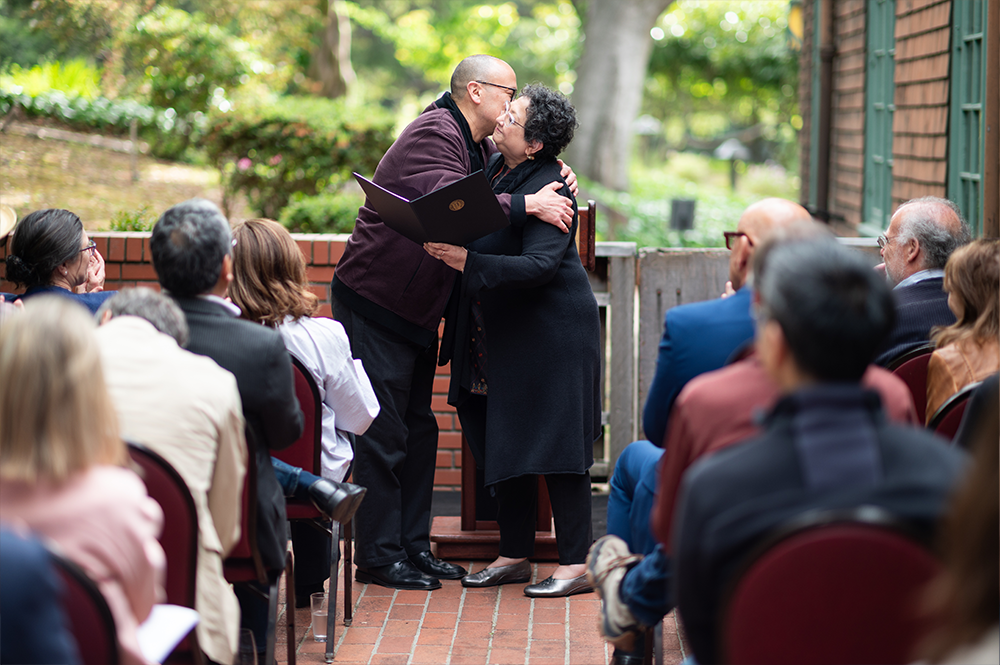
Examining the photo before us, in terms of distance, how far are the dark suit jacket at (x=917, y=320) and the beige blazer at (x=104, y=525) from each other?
241 cm

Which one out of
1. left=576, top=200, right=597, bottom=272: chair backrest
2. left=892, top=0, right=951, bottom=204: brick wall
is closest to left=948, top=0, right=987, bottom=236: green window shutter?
left=892, top=0, right=951, bottom=204: brick wall

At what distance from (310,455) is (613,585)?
116 centimetres

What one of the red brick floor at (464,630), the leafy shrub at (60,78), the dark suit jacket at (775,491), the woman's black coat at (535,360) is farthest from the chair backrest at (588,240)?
the leafy shrub at (60,78)

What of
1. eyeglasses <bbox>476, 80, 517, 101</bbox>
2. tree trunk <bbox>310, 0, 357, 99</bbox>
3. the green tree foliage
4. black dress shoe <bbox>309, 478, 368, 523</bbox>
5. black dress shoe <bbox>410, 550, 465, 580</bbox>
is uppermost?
the green tree foliage

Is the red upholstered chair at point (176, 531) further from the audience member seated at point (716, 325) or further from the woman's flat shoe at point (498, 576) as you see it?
the woman's flat shoe at point (498, 576)

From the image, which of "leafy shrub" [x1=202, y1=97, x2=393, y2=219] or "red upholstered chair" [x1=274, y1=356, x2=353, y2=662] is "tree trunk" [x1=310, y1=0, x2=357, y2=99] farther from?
"red upholstered chair" [x1=274, y1=356, x2=353, y2=662]

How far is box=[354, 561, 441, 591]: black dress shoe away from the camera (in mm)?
3898

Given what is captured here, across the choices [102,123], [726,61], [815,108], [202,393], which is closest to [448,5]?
[726,61]

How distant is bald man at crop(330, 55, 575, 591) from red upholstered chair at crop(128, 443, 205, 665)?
171cm

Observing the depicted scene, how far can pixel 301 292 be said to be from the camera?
3227 millimetres

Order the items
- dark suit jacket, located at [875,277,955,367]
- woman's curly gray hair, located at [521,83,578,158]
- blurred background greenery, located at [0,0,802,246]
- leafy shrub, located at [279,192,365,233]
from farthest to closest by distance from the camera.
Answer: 1. blurred background greenery, located at [0,0,802,246]
2. leafy shrub, located at [279,192,365,233]
3. woman's curly gray hair, located at [521,83,578,158]
4. dark suit jacket, located at [875,277,955,367]

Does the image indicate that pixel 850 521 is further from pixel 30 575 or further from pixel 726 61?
pixel 726 61

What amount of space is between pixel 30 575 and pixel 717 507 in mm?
1078

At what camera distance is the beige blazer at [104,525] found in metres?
1.67
